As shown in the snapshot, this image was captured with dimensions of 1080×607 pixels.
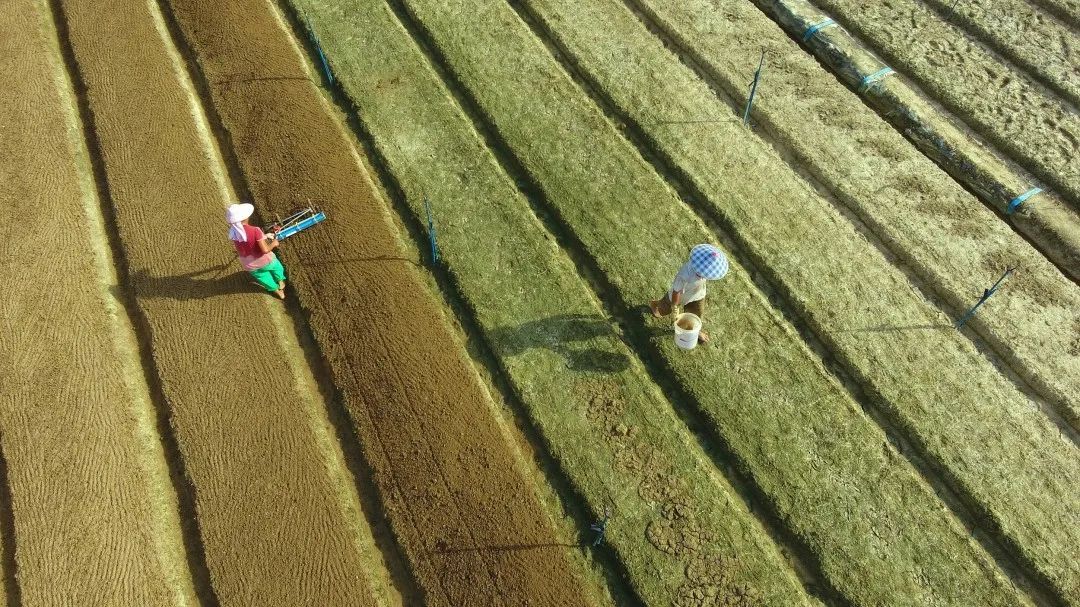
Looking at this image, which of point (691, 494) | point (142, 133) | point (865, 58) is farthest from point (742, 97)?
point (142, 133)

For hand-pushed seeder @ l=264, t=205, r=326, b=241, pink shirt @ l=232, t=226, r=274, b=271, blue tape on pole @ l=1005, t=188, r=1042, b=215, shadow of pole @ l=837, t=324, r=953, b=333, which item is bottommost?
shadow of pole @ l=837, t=324, r=953, b=333

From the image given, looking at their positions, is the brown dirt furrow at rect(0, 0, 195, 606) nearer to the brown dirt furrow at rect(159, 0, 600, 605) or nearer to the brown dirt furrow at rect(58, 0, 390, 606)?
the brown dirt furrow at rect(58, 0, 390, 606)

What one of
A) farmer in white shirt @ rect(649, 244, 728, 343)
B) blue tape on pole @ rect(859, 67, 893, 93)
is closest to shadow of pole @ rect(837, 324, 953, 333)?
farmer in white shirt @ rect(649, 244, 728, 343)

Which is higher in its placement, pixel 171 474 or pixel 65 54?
pixel 65 54

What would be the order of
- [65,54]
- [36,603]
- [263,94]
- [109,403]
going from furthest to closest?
1. [65,54]
2. [263,94]
3. [109,403]
4. [36,603]

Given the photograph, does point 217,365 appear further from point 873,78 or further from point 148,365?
point 873,78

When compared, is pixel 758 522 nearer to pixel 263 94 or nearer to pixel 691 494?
pixel 691 494

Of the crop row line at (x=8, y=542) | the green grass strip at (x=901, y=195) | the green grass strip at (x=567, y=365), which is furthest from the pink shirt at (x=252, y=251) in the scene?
Result: the green grass strip at (x=901, y=195)
